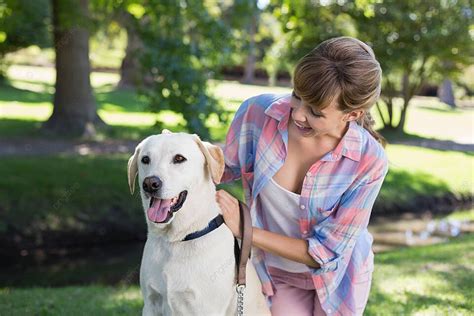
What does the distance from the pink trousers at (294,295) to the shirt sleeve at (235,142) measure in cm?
65

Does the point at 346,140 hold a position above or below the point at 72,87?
above

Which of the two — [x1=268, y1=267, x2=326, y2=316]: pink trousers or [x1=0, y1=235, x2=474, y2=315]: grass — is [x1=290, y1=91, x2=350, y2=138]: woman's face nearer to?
[x1=268, y1=267, x2=326, y2=316]: pink trousers

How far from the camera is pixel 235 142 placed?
3.73 metres

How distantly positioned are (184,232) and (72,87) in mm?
12260

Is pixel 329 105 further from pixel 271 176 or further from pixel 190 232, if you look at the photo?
pixel 190 232

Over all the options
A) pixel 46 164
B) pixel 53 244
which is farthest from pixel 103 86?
pixel 53 244

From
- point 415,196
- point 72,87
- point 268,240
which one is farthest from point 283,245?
point 72,87

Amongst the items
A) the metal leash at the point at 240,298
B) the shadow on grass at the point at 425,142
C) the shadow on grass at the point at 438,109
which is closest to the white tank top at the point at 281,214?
the metal leash at the point at 240,298

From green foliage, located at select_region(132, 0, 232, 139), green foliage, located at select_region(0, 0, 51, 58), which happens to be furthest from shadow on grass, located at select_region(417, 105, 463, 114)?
green foliage, located at select_region(132, 0, 232, 139)

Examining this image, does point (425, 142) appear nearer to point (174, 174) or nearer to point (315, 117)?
point (315, 117)

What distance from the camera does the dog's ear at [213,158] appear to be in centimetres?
323

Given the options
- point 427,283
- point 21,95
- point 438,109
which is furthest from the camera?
point 438,109

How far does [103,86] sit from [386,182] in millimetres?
19655

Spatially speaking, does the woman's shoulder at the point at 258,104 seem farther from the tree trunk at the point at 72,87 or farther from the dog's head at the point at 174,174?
the tree trunk at the point at 72,87
